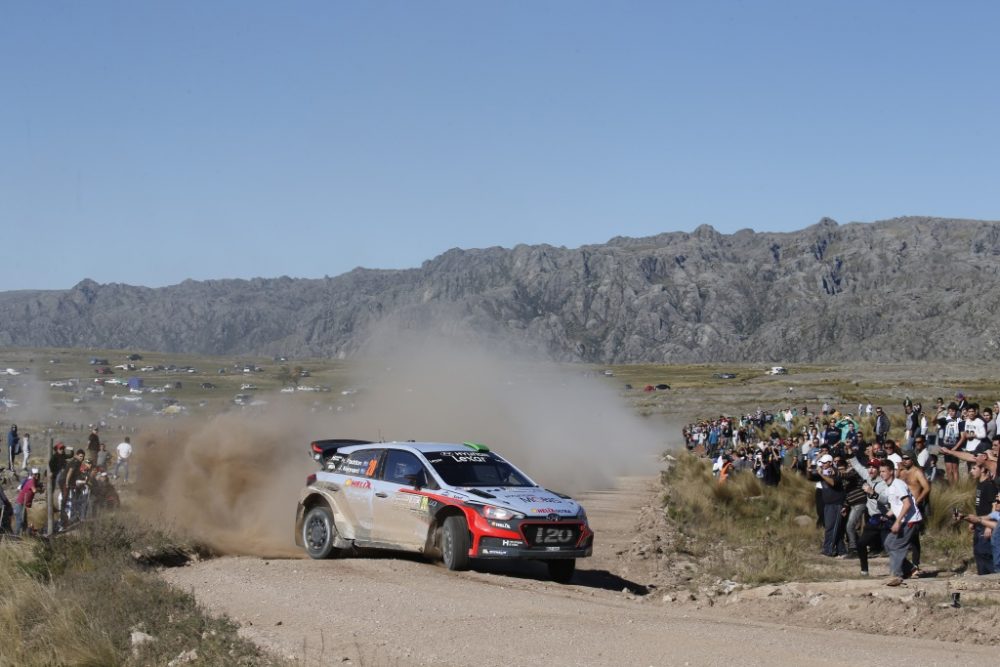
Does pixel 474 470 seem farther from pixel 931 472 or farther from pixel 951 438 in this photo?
pixel 951 438

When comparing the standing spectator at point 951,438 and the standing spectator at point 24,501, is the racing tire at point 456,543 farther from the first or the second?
the standing spectator at point 951,438

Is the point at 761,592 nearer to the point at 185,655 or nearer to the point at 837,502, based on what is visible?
the point at 837,502

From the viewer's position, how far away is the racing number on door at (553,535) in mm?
12781

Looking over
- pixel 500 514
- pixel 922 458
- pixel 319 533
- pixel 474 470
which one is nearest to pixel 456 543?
pixel 500 514

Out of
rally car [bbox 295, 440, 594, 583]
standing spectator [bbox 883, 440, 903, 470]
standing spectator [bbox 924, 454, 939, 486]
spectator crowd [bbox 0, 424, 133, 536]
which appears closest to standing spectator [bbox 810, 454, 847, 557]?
standing spectator [bbox 883, 440, 903, 470]

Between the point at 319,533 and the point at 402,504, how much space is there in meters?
1.67

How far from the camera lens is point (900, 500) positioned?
41.1ft

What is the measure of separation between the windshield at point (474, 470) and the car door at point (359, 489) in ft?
3.02

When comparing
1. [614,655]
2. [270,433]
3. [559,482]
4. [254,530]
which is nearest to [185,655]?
[614,655]

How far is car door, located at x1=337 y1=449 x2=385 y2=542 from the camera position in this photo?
46.3 ft

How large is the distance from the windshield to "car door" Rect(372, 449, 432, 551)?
9.6 inches

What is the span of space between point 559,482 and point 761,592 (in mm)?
19442

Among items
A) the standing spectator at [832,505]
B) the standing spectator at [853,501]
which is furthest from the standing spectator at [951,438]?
the standing spectator at [853,501]

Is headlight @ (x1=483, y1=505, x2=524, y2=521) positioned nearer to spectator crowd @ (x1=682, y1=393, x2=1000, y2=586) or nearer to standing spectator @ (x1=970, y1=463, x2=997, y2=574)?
spectator crowd @ (x1=682, y1=393, x2=1000, y2=586)
